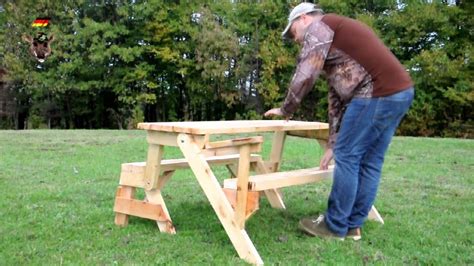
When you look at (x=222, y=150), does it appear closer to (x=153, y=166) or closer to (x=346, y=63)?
(x=153, y=166)

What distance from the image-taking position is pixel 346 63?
10.6 feet

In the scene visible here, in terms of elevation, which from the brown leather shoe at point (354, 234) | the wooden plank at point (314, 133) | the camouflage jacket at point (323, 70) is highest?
the camouflage jacket at point (323, 70)

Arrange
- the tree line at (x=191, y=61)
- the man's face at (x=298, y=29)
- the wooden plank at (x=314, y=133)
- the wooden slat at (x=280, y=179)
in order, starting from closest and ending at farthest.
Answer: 1. the wooden slat at (x=280, y=179)
2. the man's face at (x=298, y=29)
3. the wooden plank at (x=314, y=133)
4. the tree line at (x=191, y=61)

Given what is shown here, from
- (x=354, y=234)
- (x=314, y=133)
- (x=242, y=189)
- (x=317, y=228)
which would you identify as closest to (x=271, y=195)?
(x=314, y=133)

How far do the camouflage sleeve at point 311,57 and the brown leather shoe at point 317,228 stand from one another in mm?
873

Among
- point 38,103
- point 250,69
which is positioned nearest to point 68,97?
point 38,103

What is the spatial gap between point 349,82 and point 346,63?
0.12 metres

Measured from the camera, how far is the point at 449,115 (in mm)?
18172

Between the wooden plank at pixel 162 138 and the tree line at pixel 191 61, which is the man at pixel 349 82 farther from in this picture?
the tree line at pixel 191 61

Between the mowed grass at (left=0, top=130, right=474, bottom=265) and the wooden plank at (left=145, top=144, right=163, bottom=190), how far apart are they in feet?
1.09

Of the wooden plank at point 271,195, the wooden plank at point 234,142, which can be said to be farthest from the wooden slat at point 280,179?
the wooden plank at point 271,195

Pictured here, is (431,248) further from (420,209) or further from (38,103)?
(38,103)

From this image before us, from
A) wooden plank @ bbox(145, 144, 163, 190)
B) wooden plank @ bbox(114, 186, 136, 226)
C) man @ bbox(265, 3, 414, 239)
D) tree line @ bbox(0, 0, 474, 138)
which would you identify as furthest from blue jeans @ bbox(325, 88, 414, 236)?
tree line @ bbox(0, 0, 474, 138)

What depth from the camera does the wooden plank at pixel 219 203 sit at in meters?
3.03
